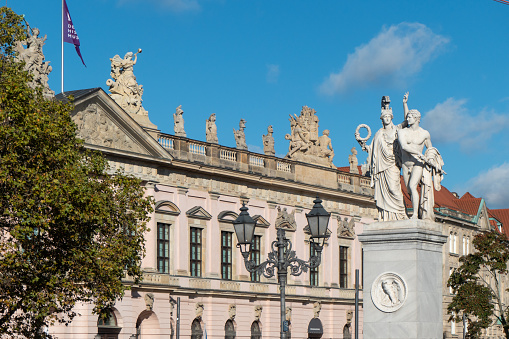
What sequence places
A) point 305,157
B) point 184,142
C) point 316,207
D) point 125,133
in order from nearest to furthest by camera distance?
point 316,207
point 125,133
point 184,142
point 305,157

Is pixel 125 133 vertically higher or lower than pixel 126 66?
lower

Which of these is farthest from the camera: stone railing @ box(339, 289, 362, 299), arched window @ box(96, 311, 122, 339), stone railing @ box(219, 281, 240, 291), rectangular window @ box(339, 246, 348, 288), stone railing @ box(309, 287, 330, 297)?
rectangular window @ box(339, 246, 348, 288)

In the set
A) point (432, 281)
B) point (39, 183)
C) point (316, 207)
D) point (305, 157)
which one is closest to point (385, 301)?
point (432, 281)

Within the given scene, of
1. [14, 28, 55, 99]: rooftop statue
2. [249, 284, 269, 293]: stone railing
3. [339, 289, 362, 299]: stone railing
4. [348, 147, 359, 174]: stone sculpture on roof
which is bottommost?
[339, 289, 362, 299]: stone railing

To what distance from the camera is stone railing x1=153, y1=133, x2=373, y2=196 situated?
5788 centimetres

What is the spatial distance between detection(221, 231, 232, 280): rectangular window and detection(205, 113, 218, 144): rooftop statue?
5293mm

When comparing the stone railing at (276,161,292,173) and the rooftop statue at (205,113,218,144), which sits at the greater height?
the rooftop statue at (205,113,218,144)

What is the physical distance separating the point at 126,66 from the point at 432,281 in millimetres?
38591

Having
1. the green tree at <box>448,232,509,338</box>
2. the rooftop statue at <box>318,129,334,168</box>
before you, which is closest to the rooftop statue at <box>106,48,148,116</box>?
the rooftop statue at <box>318,129,334,168</box>

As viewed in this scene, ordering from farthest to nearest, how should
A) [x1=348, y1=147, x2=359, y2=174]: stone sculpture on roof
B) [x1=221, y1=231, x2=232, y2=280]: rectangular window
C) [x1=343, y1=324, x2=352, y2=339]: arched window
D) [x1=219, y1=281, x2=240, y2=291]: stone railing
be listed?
[x1=348, y1=147, x2=359, y2=174]: stone sculpture on roof → [x1=343, y1=324, x2=352, y2=339]: arched window → [x1=221, y1=231, x2=232, y2=280]: rectangular window → [x1=219, y1=281, x2=240, y2=291]: stone railing

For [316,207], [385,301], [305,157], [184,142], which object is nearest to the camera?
[385,301]

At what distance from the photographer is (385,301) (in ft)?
61.4

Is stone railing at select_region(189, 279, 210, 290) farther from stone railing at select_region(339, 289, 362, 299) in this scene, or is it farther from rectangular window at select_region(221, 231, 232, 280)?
stone railing at select_region(339, 289, 362, 299)

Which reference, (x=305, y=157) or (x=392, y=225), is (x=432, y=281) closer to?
(x=392, y=225)
